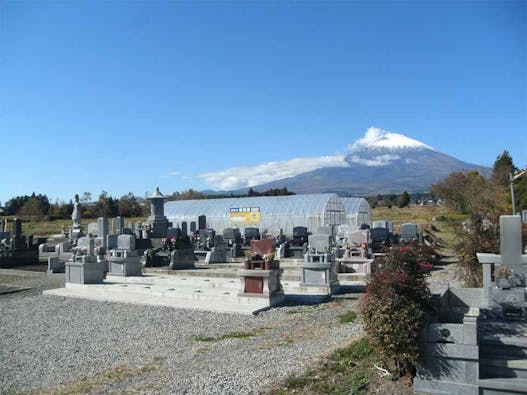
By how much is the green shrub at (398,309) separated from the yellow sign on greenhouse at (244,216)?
126 feet

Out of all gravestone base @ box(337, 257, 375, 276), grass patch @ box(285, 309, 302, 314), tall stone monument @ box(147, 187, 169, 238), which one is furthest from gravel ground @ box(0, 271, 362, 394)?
tall stone monument @ box(147, 187, 169, 238)

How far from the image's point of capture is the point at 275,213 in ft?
143

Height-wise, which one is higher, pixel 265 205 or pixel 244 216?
pixel 265 205

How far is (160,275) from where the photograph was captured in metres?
19.2

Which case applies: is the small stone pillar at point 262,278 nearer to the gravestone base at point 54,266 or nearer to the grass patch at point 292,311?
the grass patch at point 292,311

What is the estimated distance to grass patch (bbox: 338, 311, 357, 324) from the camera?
10.2 m

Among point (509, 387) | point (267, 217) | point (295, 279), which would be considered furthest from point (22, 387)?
point (267, 217)

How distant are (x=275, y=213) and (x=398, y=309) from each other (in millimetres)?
38003

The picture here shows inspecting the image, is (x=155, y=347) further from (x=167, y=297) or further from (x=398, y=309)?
(x=167, y=297)

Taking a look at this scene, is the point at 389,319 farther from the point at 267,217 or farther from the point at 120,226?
the point at 267,217

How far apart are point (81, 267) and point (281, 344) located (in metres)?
10.2

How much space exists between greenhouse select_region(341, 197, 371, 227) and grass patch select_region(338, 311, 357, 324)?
33151mm

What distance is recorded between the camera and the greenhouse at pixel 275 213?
4144 centimetres

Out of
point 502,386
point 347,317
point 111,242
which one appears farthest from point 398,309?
point 111,242
